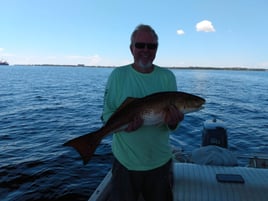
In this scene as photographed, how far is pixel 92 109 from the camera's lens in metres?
22.6

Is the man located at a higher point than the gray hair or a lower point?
lower

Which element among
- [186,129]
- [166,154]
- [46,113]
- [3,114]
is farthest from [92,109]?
[166,154]

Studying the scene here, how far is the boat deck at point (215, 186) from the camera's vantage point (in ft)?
14.0

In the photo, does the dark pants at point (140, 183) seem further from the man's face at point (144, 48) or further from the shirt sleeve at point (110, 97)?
the man's face at point (144, 48)

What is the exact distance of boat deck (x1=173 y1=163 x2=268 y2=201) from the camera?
14.0ft

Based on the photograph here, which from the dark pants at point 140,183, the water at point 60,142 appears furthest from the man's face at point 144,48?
the water at point 60,142

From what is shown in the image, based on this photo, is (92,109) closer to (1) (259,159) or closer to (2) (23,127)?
(2) (23,127)

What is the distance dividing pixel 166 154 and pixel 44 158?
8468 millimetres

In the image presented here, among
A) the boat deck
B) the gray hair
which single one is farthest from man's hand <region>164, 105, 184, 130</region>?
the boat deck

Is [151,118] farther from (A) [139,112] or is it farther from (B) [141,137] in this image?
(B) [141,137]

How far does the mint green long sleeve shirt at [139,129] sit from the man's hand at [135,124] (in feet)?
0.52

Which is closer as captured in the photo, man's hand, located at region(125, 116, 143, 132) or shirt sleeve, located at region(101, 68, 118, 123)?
man's hand, located at region(125, 116, 143, 132)

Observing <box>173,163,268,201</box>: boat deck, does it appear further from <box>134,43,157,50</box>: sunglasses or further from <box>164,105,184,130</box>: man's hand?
<box>134,43,157,50</box>: sunglasses

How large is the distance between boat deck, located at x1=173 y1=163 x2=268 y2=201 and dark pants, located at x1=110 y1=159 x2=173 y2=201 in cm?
97
